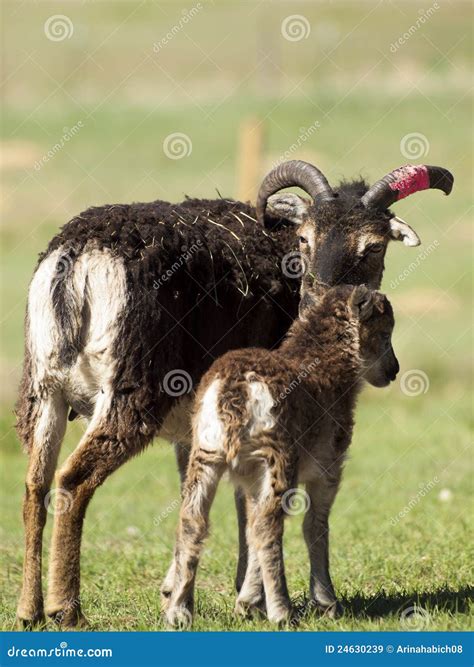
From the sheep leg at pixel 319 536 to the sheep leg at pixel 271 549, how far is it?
25.6 inches

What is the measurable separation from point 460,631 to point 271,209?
3.78 metres

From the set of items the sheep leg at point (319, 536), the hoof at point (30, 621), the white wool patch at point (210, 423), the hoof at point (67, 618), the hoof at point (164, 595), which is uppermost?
the white wool patch at point (210, 423)

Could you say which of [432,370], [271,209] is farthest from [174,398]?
[432,370]

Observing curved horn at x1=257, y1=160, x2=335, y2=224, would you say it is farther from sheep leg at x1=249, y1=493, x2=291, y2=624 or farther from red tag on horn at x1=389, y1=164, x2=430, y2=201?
sheep leg at x1=249, y1=493, x2=291, y2=624

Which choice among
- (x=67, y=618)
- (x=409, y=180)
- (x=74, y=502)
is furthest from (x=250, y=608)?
(x=409, y=180)

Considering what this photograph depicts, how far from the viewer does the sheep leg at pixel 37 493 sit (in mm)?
7840

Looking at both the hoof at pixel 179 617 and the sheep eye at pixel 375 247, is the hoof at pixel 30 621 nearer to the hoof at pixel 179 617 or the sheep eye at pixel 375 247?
the hoof at pixel 179 617

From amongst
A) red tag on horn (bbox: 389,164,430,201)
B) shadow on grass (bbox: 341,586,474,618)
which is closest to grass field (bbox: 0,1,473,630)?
shadow on grass (bbox: 341,586,474,618)

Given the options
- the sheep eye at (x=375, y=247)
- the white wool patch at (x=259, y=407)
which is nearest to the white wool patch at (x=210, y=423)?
Answer: the white wool patch at (x=259, y=407)

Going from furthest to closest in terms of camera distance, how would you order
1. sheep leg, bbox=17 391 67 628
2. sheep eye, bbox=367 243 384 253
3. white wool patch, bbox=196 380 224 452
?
sheep eye, bbox=367 243 384 253, sheep leg, bbox=17 391 67 628, white wool patch, bbox=196 380 224 452

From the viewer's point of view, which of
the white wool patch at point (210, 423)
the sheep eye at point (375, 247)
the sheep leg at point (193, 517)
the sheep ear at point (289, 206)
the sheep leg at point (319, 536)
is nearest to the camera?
the white wool patch at point (210, 423)

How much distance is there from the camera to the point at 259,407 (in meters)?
6.88

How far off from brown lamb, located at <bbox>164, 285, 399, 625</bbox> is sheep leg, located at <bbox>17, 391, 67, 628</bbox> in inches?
35.5

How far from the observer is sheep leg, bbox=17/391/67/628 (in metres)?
7.84
